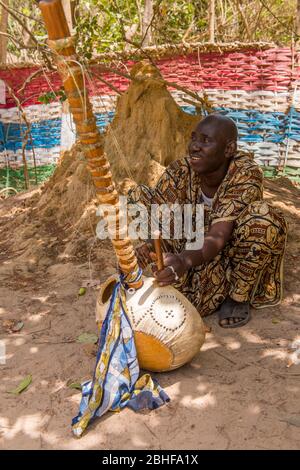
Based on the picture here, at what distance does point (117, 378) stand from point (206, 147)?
1.39 metres

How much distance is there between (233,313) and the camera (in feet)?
10.1

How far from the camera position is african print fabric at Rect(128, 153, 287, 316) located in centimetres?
290

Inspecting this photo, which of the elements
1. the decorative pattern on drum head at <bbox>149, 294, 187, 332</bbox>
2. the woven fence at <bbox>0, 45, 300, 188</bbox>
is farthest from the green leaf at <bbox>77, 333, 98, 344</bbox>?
the woven fence at <bbox>0, 45, 300, 188</bbox>

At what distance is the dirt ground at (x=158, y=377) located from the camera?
2096mm

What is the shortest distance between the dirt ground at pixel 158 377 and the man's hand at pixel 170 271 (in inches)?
20.7

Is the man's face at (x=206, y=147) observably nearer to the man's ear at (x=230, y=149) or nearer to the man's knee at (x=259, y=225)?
the man's ear at (x=230, y=149)

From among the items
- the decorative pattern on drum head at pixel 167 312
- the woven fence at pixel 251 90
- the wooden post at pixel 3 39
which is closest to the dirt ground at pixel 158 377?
the decorative pattern on drum head at pixel 167 312

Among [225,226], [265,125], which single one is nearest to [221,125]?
[225,226]

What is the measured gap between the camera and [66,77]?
193 centimetres

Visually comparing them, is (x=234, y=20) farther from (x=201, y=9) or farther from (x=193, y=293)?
(x=193, y=293)

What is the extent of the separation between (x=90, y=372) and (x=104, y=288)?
18.2 inches

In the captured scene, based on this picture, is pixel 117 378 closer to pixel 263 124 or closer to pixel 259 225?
pixel 259 225

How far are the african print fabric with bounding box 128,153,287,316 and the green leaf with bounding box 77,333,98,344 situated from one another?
2.14 ft
